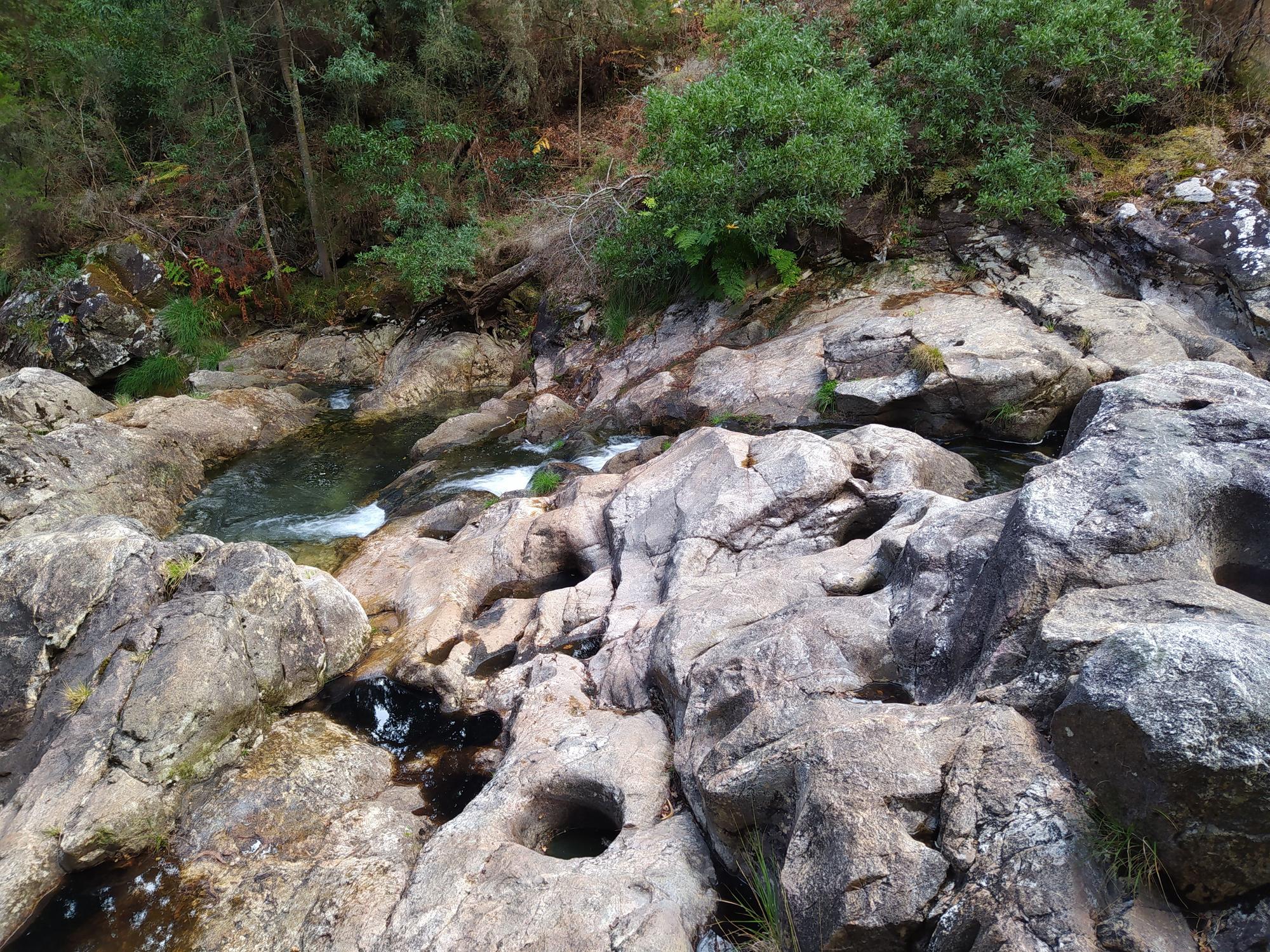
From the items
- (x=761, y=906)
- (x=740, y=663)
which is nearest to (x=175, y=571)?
(x=740, y=663)

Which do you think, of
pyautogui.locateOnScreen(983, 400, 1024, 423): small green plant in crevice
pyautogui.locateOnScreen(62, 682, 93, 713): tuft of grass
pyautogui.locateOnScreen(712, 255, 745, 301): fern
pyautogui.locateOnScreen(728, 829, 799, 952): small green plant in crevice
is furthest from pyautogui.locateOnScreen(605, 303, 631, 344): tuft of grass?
pyautogui.locateOnScreen(728, 829, 799, 952): small green plant in crevice

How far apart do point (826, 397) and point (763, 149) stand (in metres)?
3.42

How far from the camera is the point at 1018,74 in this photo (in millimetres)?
9875

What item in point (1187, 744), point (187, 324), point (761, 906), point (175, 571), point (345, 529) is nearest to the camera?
point (1187, 744)

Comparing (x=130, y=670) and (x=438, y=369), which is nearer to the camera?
(x=130, y=670)

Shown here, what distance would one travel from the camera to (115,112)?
17.6 metres

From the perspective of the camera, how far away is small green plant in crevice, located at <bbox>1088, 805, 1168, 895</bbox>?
7.70ft

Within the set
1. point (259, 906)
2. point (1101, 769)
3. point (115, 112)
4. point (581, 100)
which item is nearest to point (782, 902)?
point (1101, 769)

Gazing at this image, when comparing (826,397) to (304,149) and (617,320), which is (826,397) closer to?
(617,320)

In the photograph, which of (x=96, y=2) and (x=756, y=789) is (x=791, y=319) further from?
(x=96, y=2)

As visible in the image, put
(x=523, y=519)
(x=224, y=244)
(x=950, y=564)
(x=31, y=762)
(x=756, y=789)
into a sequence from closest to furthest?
(x=756, y=789)
(x=950, y=564)
(x=31, y=762)
(x=523, y=519)
(x=224, y=244)

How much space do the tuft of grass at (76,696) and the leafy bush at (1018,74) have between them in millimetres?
10458

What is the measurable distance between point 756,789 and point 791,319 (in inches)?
321

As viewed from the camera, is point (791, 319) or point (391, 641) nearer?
point (391, 641)
